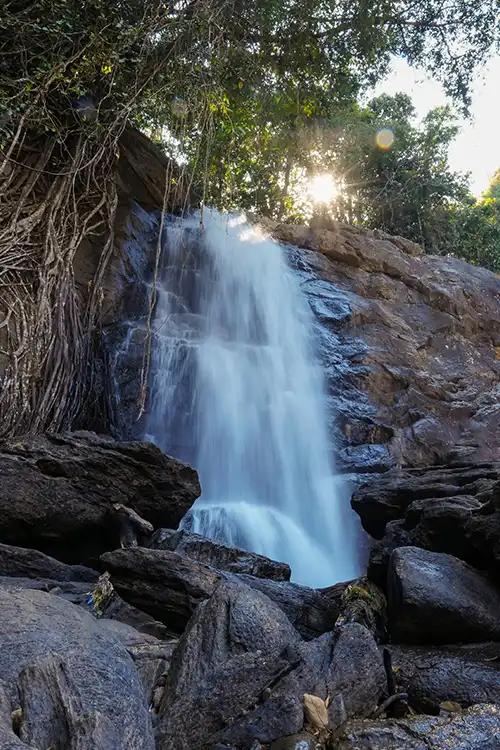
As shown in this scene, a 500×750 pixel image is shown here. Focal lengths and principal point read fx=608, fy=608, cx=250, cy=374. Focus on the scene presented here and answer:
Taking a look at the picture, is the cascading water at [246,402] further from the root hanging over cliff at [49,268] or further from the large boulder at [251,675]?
the large boulder at [251,675]

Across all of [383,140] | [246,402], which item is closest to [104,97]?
[246,402]

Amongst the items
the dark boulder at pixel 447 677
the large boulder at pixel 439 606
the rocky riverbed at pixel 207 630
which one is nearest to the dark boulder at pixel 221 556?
the rocky riverbed at pixel 207 630

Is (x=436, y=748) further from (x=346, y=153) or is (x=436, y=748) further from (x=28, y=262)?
(x=346, y=153)

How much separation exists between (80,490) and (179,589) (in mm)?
1646

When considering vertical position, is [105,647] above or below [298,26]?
below

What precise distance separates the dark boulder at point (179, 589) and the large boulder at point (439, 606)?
52 cm

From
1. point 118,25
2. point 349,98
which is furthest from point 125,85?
point 349,98

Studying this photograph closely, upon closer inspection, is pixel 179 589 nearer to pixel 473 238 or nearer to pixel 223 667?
pixel 223 667

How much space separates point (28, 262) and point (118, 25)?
3.08 m

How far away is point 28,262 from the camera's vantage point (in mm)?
7199

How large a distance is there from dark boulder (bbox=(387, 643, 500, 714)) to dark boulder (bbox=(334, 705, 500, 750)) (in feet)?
1.22

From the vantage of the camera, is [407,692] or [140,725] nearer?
[140,725]

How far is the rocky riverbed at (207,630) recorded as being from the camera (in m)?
2.30

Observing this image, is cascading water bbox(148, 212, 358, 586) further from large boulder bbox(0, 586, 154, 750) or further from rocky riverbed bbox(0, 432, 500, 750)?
large boulder bbox(0, 586, 154, 750)
